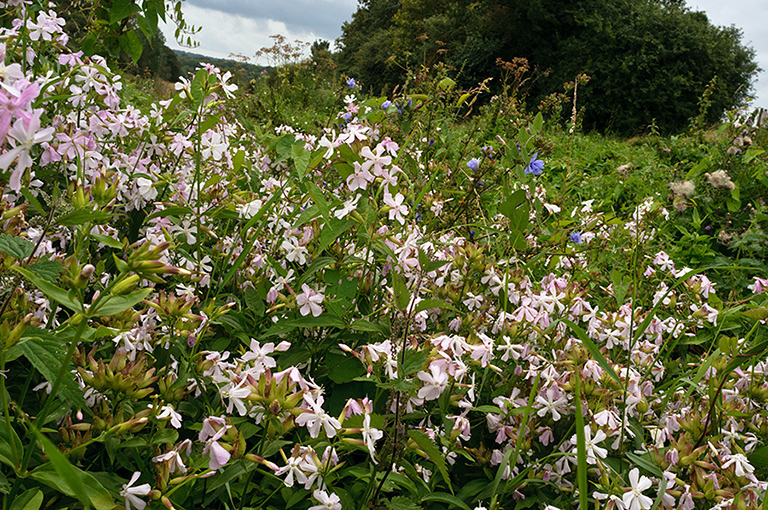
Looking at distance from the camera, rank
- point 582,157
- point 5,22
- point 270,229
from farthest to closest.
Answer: point 582,157, point 5,22, point 270,229

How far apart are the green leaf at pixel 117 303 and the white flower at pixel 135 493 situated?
0.30 m

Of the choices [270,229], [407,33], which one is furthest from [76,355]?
[407,33]

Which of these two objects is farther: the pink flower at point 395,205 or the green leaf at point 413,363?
the pink flower at point 395,205

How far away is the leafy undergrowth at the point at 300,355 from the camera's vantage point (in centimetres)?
80

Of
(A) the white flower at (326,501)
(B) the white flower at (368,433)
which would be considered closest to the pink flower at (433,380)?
(B) the white flower at (368,433)

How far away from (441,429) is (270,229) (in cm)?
78

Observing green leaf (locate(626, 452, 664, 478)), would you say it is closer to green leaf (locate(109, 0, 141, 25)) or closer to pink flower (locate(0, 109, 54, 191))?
pink flower (locate(0, 109, 54, 191))

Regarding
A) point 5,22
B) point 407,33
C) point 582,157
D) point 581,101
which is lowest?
point 5,22

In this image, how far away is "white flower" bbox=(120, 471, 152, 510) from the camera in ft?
2.48

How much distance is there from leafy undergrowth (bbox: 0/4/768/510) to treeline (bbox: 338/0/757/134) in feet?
55.2

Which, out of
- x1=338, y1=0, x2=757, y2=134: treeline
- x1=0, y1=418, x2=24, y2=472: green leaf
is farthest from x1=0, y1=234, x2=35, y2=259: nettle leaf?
x1=338, y1=0, x2=757, y2=134: treeline

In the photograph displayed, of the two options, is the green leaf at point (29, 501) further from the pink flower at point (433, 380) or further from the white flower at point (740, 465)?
the white flower at point (740, 465)

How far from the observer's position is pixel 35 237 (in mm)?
1130

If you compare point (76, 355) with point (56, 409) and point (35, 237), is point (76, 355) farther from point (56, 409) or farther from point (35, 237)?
point (35, 237)
